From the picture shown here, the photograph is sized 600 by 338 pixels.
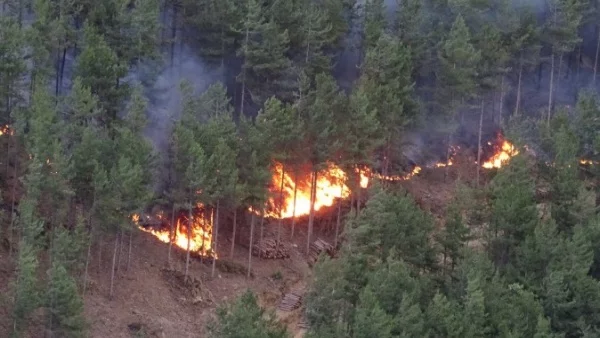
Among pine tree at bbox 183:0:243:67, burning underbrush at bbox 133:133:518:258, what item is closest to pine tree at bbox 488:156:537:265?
burning underbrush at bbox 133:133:518:258

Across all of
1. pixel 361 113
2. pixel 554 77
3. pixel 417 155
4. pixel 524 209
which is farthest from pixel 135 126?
pixel 554 77

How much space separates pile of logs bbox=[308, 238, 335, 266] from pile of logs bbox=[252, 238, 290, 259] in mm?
1423

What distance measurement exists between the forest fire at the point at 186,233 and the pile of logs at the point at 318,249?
6.26 m

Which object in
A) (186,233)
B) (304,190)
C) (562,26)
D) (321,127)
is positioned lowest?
(186,233)

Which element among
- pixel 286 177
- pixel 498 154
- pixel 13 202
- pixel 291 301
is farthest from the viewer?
pixel 498 154

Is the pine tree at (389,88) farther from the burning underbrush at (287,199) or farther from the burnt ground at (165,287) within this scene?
the burnt ground at (165,287)

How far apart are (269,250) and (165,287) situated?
7.76 m

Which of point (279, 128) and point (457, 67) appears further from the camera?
point (457, 67)

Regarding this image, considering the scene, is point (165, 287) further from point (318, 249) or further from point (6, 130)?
point (6, 130)

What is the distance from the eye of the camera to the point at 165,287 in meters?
46.6

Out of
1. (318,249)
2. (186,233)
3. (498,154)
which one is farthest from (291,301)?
(498,154)

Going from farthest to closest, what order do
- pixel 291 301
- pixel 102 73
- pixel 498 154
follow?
pixel 498 154
pixel 291 301
pixel 102 73

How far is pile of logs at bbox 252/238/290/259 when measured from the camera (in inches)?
2048

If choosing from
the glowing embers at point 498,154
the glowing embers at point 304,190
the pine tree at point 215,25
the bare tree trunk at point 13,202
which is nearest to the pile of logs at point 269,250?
the glowing embers at point 304,190
